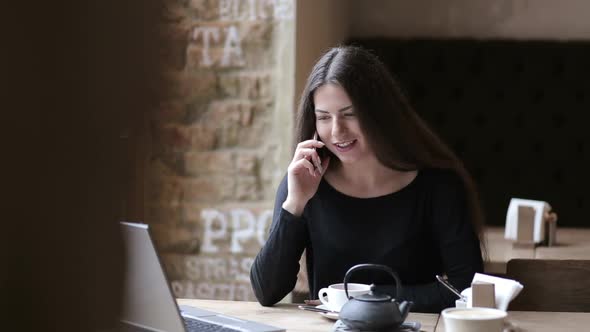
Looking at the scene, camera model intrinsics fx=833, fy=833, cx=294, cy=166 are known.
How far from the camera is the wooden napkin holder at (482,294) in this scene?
5.43 ft

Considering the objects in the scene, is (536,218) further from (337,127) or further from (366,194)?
(337,127)

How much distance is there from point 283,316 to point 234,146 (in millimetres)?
1555

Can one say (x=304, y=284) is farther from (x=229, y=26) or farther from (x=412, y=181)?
(x=229, y=26)

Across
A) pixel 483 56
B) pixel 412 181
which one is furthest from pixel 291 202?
pixel 483 56

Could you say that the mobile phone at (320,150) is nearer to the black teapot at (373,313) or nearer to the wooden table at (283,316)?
the wooden table at (283,316)

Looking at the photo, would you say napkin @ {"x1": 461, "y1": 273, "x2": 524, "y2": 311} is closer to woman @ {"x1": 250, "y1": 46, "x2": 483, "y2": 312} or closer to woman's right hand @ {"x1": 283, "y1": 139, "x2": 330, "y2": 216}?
woman @ {"x1": 250, "y1": 46, "x2": 483, "y2": 312}

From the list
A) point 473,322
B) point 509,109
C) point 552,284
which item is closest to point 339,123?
point 552,284

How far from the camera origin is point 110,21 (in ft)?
0.92

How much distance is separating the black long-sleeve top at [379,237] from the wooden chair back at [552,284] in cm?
12

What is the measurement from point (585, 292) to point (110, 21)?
204cm

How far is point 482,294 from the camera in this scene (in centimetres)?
166

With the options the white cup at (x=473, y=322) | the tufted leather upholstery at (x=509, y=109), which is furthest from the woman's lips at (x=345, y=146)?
the tufted leather upholstery at (x=509, y=109)

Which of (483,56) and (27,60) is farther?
(483,56)

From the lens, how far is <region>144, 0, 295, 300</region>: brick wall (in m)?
3.25
